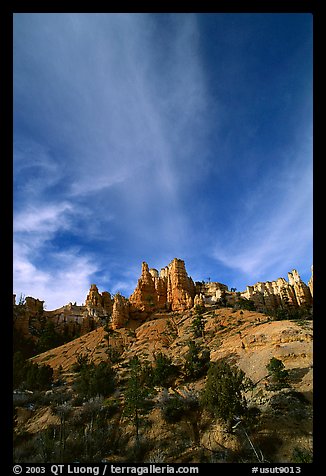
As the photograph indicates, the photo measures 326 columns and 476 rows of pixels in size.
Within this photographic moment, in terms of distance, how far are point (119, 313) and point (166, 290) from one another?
1582 centimetres

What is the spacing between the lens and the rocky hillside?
16328 millimetres

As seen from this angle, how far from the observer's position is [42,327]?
6450 cm

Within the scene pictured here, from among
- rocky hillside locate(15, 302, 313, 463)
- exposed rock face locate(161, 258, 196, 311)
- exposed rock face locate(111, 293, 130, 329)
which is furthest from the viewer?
exposed rock face locate(161, 258, 196, 311)

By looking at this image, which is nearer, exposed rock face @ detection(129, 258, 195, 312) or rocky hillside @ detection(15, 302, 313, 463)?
rocky hillside @ detection(15, 302, 313, 463)

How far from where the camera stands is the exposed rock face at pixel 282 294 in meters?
80.1

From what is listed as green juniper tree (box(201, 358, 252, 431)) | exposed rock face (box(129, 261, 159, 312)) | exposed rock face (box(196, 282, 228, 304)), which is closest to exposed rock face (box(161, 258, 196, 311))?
exposed rock face (box(129, 261, 159, 312))

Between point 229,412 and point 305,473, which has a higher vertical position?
point 305,473

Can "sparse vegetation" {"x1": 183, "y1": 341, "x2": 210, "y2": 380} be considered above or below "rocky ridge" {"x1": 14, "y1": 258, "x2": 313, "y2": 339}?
below

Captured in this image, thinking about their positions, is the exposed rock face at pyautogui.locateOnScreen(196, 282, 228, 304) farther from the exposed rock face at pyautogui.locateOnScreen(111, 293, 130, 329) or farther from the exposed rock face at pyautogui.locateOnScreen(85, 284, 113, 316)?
the exposed rock face at pyautogui.locateOnScreen(85, 284, 113, 316)

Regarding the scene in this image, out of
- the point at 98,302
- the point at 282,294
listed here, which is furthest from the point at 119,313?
the point at 282,294

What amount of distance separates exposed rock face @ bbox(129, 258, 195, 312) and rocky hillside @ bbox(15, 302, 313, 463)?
1791 cm
